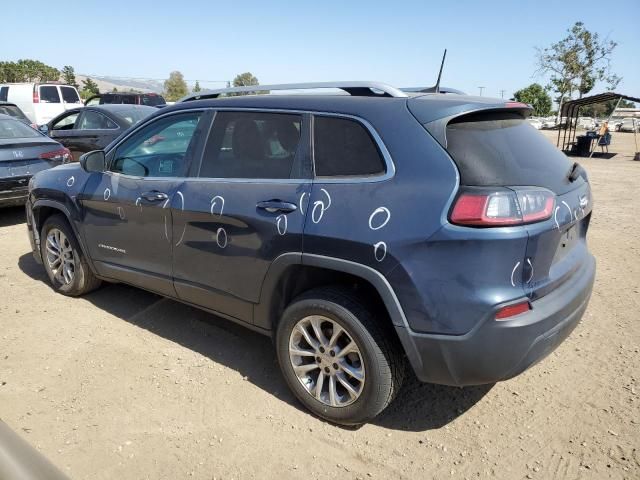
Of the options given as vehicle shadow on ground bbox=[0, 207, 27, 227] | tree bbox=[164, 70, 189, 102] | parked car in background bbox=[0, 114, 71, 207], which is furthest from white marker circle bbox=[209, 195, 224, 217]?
tree bbox=[164, 70, 189, 102]

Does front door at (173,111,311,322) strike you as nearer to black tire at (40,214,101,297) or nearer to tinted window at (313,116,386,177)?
tinted window at (313,116,386,177)

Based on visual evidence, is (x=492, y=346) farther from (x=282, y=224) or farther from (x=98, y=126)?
(x=98, y=126)

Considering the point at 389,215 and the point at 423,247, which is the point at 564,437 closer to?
the point at 423,247

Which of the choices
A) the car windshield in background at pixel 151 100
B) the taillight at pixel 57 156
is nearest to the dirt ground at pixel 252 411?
the taillight at pixel 57 156

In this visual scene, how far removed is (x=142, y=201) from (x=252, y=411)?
1.66 metres

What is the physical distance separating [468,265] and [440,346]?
413 mm

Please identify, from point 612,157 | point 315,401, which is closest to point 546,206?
point 315,401

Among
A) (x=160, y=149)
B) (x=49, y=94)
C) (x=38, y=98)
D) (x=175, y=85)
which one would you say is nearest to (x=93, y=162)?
(x=160, y=149)

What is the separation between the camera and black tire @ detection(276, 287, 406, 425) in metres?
2.62

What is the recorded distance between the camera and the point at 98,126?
9844mm

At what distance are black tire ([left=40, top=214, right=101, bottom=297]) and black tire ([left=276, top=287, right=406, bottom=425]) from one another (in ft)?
7.97

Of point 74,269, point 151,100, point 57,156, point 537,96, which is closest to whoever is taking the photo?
point 74,269

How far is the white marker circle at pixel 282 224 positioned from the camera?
9.34ft

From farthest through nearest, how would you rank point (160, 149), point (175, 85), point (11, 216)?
point (175, 85) < point (11, 216) < point (160, 149)
